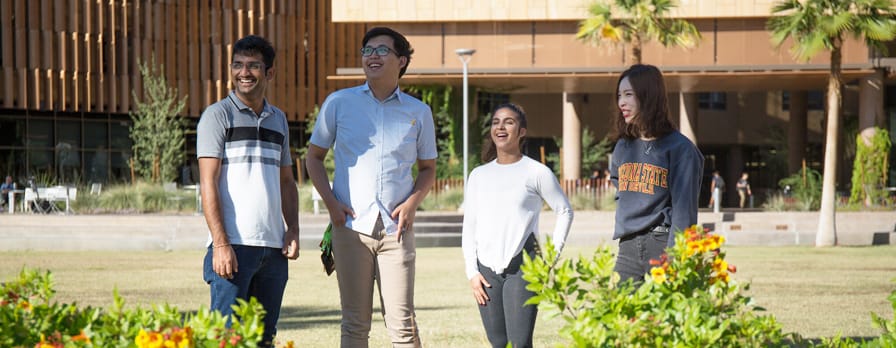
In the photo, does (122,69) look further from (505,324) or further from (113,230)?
(505,324)

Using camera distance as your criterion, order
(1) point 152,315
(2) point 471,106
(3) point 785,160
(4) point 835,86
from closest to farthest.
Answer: (1) point 152,315
(4) point 835,86
(2) point 471,106
(3) point 785,160

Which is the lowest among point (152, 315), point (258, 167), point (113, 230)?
point (113, 230)

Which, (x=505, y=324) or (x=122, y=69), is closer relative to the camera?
(x=505, y=324)

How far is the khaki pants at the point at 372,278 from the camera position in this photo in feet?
18.1

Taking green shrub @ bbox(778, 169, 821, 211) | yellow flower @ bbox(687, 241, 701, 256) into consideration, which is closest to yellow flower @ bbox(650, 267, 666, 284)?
yellow flower @ bbox(687, 241, 701, 256)

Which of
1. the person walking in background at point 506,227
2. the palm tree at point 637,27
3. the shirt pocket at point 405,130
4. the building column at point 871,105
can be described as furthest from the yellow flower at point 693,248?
the building column at point 871,105

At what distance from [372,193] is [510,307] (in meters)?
0.94

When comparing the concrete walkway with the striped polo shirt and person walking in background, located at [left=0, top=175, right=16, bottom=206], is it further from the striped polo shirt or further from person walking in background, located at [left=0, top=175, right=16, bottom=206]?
the striped polo shirt

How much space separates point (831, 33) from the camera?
26.1m

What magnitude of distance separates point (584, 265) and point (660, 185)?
1906mm

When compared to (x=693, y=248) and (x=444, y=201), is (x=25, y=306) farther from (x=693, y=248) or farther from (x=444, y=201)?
(x=444, y=201)

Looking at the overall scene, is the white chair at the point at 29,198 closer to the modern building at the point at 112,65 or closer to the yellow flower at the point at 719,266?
the modern building at the point at 112,65

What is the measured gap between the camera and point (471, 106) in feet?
140

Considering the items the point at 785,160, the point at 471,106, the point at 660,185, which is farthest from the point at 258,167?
the point at 785,160
